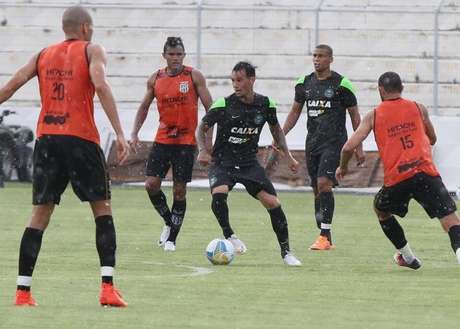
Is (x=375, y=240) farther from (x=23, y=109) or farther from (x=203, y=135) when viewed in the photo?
(x=23, y=109)

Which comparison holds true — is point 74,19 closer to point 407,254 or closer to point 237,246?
point 407,254

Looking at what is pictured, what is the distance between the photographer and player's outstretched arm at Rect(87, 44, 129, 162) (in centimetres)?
1031

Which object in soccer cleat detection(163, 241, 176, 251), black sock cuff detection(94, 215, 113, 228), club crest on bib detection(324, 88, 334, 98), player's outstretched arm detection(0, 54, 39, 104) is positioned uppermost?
player's outstretched arm detection(0, 54, 39, 104)

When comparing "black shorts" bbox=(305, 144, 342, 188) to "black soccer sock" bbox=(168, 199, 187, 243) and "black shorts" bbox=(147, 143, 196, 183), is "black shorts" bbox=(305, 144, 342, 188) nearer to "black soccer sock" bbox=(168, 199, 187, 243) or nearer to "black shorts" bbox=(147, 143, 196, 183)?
"black shorts" bbox=(147, 143, 196, 183)

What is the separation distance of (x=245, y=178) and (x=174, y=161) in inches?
82.0

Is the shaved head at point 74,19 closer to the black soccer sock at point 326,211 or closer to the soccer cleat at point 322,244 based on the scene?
the soccer cleat at point 322,244

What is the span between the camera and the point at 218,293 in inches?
448

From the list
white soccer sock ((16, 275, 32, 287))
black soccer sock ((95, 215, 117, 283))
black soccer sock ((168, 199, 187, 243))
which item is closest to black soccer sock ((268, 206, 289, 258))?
black soccer sock ((168, 199, 187, 243))

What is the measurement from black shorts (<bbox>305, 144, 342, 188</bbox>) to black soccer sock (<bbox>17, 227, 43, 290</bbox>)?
6.56 metres

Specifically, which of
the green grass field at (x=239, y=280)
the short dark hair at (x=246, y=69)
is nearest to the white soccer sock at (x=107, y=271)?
the green grass field at (x=239, y=280)

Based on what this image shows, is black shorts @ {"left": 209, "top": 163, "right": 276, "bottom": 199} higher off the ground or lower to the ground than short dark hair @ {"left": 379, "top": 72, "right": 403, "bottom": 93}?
lower

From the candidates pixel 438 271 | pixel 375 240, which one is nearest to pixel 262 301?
pixel 438 271

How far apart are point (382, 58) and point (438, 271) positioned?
56.1 ft

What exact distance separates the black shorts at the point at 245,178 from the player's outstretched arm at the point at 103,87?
13.6ft
